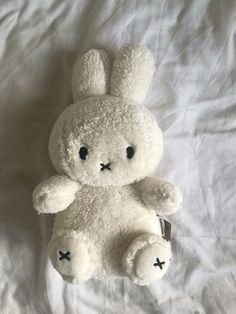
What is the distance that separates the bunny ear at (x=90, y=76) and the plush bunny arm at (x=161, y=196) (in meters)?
0.17

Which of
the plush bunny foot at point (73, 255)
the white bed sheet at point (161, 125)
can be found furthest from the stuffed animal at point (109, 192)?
the white bed sheet at point (161, 125)

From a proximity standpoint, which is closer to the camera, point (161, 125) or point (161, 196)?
point (161, 196)

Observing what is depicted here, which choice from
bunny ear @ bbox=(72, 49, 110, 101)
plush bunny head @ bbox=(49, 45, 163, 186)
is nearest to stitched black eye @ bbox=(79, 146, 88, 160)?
plush bunny head @ bbox=(49, 45, 163, 186)

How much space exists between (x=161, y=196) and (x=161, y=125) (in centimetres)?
16

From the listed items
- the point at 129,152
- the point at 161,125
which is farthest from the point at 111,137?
the point at 161,125

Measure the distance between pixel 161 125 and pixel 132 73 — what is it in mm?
114

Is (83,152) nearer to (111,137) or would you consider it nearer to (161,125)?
(111,137)

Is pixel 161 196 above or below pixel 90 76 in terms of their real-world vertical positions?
below

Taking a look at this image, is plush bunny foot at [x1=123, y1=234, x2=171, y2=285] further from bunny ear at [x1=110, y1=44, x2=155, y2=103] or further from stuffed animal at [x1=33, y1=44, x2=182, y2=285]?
bunny ear at [x1=110, y1=44, x2=155, y2=103]

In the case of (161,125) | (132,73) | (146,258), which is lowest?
(146,258)

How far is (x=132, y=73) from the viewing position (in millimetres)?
743

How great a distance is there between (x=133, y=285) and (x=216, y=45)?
16.8 inches

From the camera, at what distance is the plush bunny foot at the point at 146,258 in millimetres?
667

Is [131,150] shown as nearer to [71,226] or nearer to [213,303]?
[71,226]
